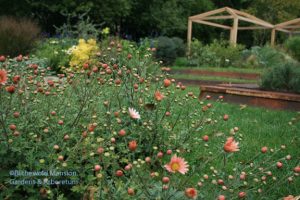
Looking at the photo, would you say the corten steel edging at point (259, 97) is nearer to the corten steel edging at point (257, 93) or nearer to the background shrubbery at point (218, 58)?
the corten steel edging at point (257, 93)

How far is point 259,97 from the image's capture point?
5508mm

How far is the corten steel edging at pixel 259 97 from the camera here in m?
5.28

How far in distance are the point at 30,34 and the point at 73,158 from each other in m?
7.17

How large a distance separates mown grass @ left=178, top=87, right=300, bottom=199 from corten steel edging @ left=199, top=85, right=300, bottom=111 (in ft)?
0.51

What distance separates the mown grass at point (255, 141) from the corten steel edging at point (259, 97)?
156 mm

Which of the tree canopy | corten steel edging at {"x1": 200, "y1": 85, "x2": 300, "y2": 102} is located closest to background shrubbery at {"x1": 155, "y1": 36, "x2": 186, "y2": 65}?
the tree canopy

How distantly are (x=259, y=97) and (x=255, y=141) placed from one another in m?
2.07

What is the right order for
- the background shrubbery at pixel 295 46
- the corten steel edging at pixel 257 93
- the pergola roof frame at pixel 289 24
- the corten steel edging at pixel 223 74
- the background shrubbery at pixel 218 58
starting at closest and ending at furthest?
the corten steel edging at pixel 257 93 → the corten steel edging at pixel 223 74 → the background shrubbery at pixel 295 46 → the background shrubbery at pixel 218 58 → the pergola roof frame at pixel 289 24

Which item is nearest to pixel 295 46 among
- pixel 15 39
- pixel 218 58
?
pixel 218 58

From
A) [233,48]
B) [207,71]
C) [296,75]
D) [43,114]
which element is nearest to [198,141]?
[43,114]

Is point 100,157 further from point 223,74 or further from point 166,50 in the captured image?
point 166,50

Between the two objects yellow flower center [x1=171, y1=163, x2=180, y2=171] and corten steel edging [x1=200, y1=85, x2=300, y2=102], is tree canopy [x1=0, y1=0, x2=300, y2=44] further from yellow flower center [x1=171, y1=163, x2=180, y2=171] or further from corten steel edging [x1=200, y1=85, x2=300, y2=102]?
yellow flower center [x1=171, y1=163, x2=180, y2=171]

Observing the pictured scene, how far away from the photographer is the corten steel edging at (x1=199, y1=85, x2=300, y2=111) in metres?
5.28

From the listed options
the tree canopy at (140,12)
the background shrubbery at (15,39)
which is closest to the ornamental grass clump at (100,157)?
the background shrubbery at (15,39)
